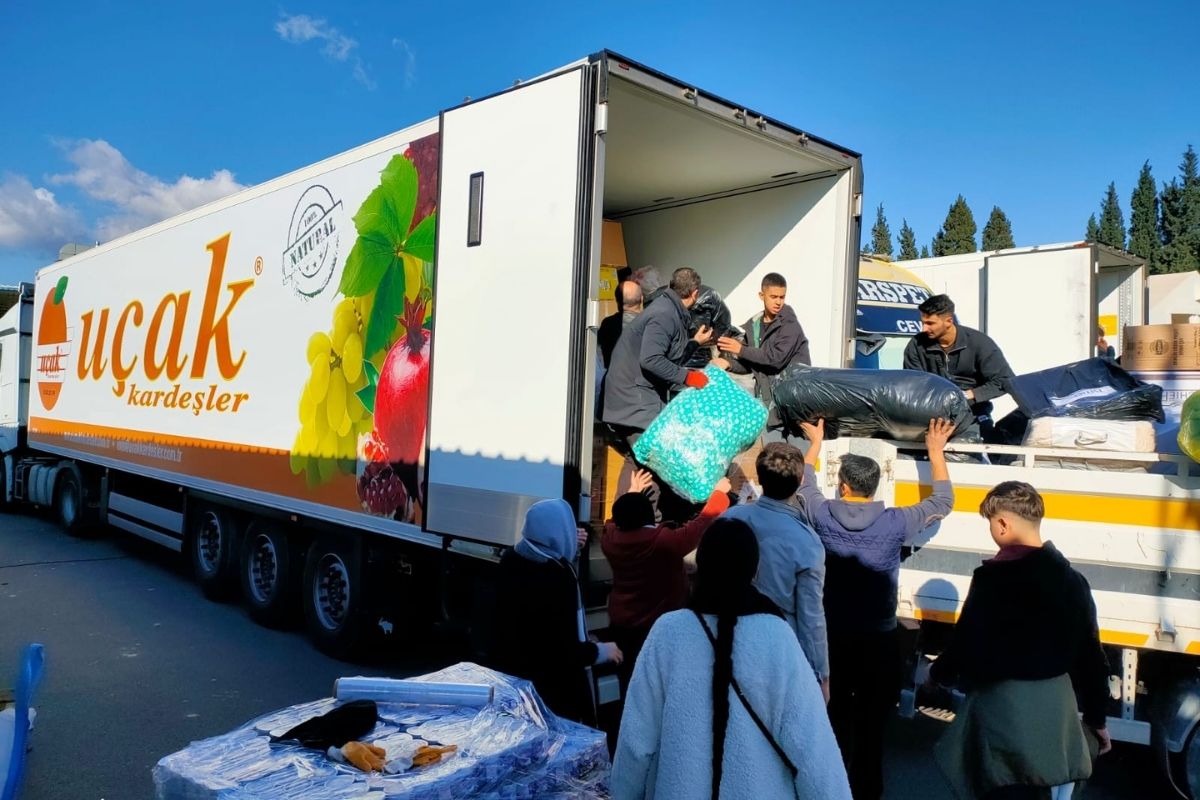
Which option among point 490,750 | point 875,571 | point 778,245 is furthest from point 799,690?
point 778,245

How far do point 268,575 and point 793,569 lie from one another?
211 inches

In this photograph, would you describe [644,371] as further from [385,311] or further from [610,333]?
[385,311]

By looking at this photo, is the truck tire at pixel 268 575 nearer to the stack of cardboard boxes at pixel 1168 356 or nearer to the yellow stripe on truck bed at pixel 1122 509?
the yellow stripe on truck bed at pixel 1122 509

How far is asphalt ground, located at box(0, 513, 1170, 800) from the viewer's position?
455 cm

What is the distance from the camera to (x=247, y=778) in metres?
2.11

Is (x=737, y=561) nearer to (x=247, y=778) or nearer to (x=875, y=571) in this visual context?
(x=247, y=778)

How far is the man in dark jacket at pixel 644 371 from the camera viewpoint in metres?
4.79

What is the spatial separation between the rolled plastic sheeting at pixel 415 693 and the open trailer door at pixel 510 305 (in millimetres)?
1744

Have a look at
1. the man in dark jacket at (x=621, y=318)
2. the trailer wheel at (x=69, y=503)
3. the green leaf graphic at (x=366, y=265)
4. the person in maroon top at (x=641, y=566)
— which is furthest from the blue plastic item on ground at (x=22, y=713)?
the trailer wheel at (x=69, y=503)

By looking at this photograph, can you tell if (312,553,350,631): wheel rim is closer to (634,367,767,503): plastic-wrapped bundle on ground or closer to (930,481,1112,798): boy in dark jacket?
(634,367,767,503): plastic-wrapped bundle on ground

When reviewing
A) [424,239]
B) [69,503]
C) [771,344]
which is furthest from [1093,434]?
[69,503]

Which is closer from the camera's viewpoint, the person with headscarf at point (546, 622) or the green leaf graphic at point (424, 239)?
the person with headscarf at point (546, 622)

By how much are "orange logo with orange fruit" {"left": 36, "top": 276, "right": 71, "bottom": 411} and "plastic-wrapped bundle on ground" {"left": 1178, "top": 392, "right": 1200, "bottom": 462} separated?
40.0 ft

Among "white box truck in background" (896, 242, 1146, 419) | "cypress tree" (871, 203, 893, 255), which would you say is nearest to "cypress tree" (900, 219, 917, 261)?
"cypress tree" (871, 203, 893, 255)
